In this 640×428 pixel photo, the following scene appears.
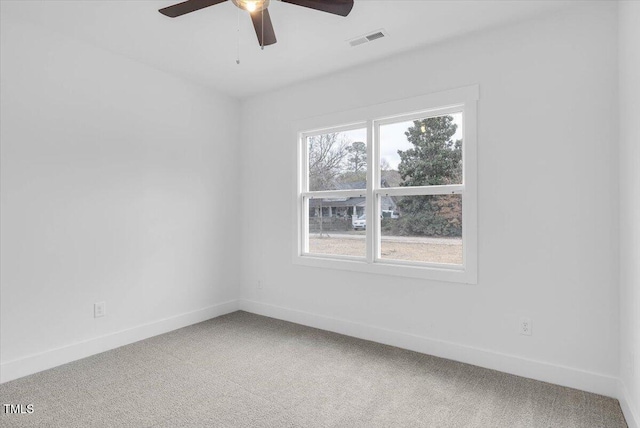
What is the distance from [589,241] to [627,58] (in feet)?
3.72

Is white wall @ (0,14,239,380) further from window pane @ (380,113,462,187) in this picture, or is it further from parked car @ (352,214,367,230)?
window pane @ (380,113,462,187)

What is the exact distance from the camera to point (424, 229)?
313 cm

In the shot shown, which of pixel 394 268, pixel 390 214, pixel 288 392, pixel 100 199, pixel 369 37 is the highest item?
pixel 369 37

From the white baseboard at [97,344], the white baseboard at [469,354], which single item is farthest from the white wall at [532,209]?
the white baseboard at [97,344]

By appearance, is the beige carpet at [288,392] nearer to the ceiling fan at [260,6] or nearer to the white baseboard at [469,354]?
the white baseboard at [469,354]

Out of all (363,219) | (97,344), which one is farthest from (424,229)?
(97,344)

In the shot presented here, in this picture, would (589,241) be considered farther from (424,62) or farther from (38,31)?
(38,31)

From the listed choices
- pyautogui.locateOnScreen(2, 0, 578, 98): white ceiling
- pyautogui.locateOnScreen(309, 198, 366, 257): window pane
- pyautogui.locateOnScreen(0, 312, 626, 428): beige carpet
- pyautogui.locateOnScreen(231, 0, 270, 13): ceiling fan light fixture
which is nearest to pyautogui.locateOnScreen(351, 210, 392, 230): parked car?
pyautogui.locateOnScreen(309, 198, 366, 257): window pane

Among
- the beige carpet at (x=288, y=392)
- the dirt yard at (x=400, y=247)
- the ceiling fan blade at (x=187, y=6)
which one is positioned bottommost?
the beige carpet at (x=288, y=392)

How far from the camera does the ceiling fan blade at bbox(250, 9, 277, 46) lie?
2068 millimetres

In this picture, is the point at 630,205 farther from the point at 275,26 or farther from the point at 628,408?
the point at 275,26

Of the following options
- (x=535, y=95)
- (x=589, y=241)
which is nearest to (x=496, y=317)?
(x=589, y=241)

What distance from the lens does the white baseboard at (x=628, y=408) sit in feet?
6.19

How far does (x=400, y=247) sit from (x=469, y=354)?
103 cm
